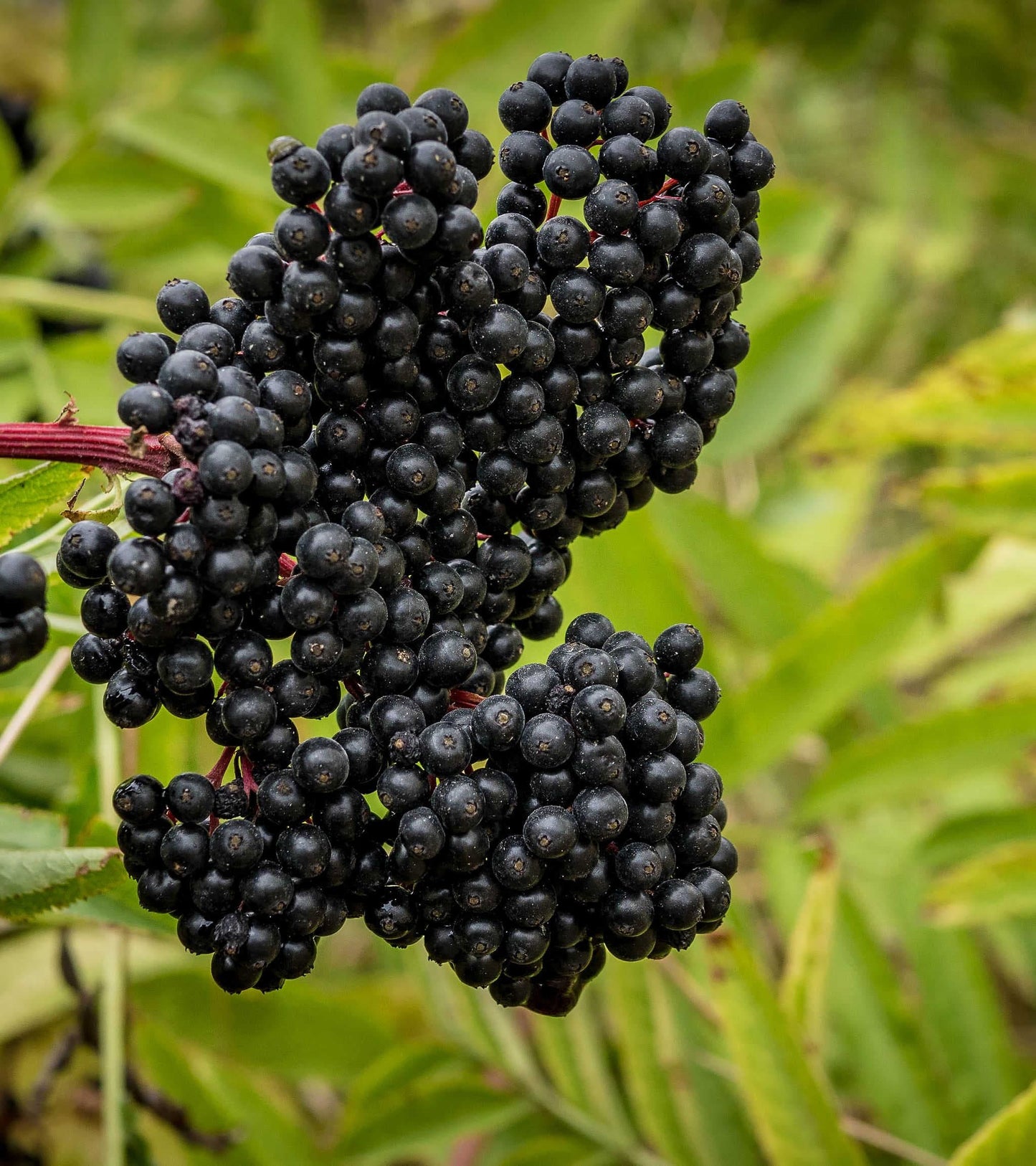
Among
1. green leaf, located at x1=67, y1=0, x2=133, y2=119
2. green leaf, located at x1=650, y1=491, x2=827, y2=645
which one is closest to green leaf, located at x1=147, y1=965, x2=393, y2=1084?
green leaf, located at x1=650, y1=491, x2=827, y2=645

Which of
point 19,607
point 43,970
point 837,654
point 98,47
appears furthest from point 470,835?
point 98,47

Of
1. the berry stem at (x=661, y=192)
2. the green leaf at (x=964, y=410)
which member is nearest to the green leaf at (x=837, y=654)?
the green leaf at (x=964, y=410)

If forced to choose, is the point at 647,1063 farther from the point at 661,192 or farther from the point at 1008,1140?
the point at 661,192

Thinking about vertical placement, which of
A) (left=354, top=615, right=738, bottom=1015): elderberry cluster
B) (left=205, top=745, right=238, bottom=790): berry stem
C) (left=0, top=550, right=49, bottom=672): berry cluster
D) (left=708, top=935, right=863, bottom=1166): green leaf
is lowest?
(left=708, top=935, right=863, bottom=1166): green leaf

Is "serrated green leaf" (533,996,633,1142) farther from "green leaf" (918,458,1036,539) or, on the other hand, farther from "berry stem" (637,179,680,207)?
"berry stem" (637,179,680,207)

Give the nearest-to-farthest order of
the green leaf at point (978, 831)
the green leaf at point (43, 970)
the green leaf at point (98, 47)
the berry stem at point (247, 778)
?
1. the berry stem at point (247, 778)
2. the green leaf at point (978, 831)
3. the green leaf at point (43, 970)
4. the green leaf at point (98, 47)

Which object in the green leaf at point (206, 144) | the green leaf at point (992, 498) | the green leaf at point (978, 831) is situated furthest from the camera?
the green leaf at point (206, 144)

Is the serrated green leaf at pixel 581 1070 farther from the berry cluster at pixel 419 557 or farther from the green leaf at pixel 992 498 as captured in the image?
the green leaf at pixel 992 498

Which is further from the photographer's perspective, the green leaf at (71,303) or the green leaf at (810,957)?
the green leaf at (71,303)
